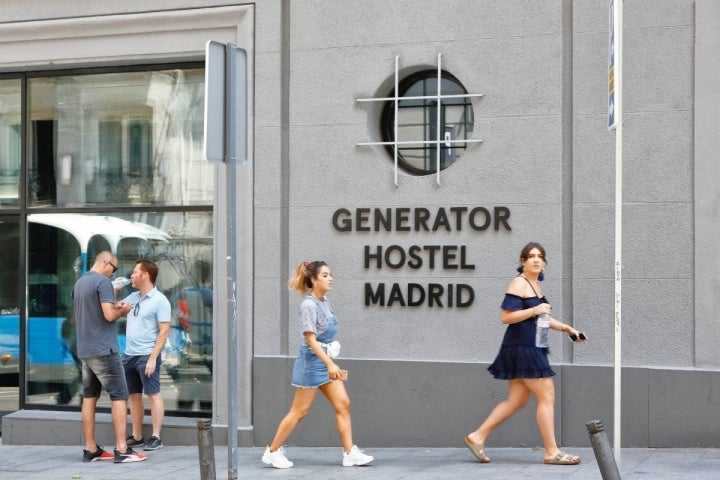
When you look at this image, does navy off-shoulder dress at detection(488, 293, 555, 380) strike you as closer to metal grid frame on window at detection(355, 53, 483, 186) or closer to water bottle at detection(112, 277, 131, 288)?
metal grid frame on window at detection(355, 53, 483, 186)

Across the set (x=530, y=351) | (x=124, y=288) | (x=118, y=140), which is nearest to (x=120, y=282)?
(x=124, y=288)

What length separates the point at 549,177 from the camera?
10539 millimetres

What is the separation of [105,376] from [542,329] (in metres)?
4.13

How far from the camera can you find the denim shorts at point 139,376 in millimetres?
11320

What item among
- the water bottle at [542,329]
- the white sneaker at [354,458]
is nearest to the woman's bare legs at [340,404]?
the white sneaker at [354,458]

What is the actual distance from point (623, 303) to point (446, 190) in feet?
6.41

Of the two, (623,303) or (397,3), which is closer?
(623,303)

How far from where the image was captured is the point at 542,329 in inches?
371

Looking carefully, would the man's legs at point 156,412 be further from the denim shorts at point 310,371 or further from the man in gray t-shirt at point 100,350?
the denim shorts at point 310,371

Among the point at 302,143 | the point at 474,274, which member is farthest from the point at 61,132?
the point at 474,274

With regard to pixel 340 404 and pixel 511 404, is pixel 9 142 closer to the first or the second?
pixel 340 404

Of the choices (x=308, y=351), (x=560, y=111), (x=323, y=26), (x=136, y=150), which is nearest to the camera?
(x=308, y=351)

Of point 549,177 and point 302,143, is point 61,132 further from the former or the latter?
point 549,177

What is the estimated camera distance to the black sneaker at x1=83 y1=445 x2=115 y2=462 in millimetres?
10891
